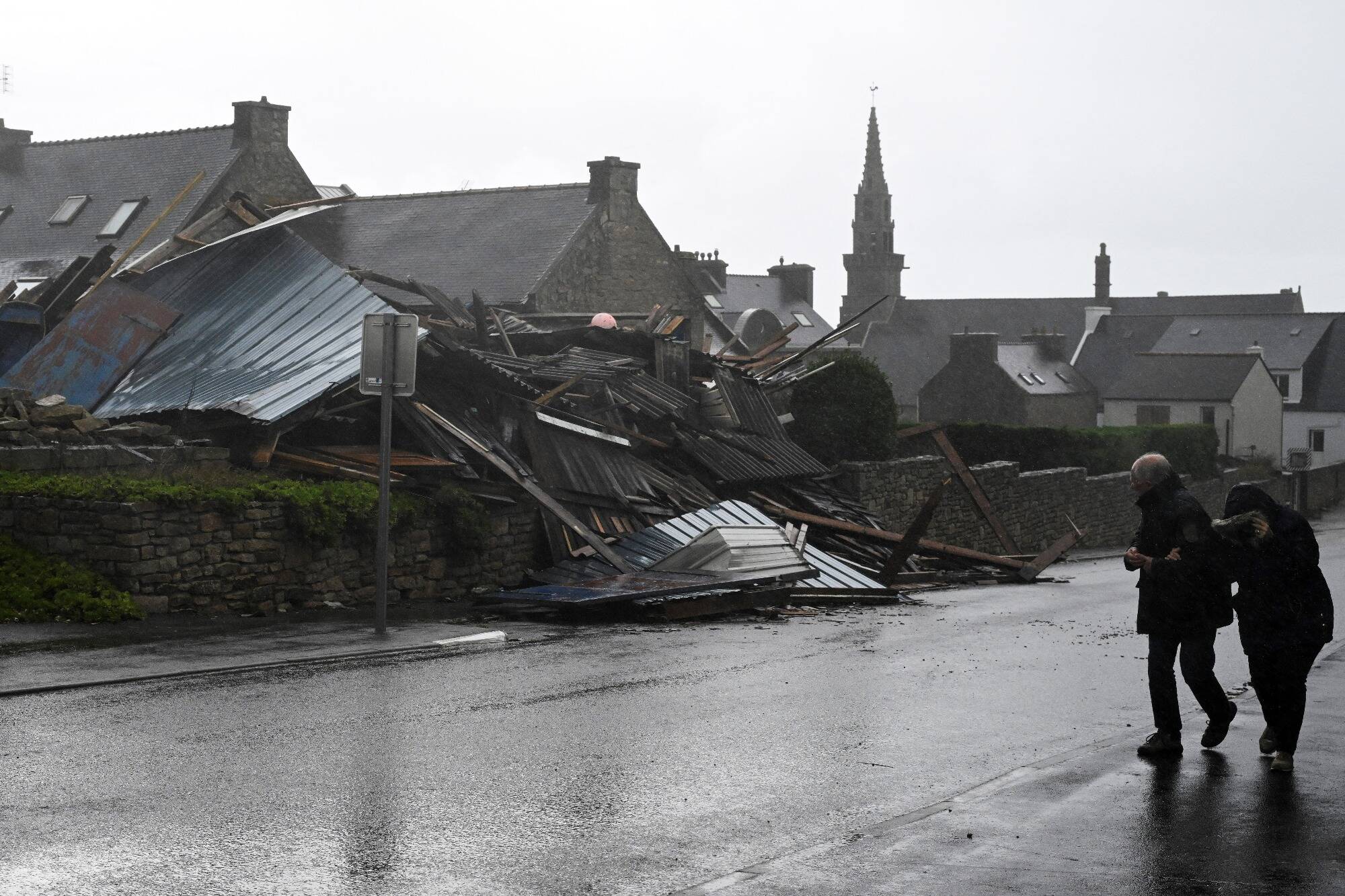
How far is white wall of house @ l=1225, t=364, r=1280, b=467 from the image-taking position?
6650cm

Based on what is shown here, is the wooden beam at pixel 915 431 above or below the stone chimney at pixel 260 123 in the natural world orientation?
below

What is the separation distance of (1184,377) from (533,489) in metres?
55.1

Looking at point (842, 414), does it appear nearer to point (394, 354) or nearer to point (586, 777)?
point (394, 354)

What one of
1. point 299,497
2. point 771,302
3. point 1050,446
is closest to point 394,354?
point 299,497

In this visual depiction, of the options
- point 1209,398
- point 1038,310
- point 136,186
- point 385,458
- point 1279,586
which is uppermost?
point 1038,310

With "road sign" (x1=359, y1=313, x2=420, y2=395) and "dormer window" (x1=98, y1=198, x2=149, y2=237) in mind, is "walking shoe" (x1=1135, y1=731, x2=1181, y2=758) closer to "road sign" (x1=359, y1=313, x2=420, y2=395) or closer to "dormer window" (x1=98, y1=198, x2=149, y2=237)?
"road sign" (x1=359, y1=313, x2=420, y2=395)

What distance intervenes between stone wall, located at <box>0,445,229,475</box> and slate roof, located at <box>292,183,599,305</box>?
844 inches

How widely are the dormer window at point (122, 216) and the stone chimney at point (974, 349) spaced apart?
3603 cm

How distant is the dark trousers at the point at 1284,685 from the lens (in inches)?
343

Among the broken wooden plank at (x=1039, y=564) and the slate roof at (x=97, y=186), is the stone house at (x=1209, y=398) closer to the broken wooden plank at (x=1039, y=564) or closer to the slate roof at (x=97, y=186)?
the slate roof at (x=97, y=186)

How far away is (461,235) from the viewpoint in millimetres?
41125

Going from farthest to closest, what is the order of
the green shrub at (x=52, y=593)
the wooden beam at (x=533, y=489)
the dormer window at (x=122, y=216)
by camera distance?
the dormer window at (x=122, y=216)
the wooden beam at (x=533, y=489)
the green shrub at (x=52, y=593)

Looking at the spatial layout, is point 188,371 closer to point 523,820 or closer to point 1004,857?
point 523,820

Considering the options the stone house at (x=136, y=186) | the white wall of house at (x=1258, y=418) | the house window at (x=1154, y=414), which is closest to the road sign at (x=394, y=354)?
the stone house at (x=136, y=186)
